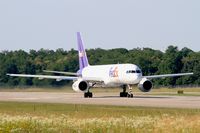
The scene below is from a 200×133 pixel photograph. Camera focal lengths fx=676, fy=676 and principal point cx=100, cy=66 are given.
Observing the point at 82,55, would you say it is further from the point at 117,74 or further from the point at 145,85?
the point at 145,85

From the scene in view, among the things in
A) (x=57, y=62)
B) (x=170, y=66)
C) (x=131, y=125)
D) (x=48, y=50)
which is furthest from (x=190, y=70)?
(x=131, y=125)

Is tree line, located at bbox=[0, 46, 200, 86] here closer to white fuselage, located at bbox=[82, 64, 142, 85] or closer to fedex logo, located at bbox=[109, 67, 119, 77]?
white fuselage, located at bbox=[82, 64, 142, 85]

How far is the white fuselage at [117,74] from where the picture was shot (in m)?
63.9

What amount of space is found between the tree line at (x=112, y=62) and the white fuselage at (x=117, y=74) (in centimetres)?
3889

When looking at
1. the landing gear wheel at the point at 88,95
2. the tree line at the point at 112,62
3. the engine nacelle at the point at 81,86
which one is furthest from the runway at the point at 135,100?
the tree line at the point at 112,62

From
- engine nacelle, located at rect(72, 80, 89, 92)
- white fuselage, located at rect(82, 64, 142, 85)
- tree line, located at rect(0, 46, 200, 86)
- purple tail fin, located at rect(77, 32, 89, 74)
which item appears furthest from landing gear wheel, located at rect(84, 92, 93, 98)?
tree line, located at rect(0, 46, 200, 86)

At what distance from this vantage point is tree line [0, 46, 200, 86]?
123m

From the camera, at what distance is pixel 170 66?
429ft

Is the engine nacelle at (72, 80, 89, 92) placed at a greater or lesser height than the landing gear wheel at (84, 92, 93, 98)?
greater

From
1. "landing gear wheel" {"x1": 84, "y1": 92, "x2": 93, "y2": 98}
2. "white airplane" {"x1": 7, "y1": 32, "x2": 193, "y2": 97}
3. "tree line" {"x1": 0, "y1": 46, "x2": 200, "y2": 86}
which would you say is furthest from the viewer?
"tree line" {"x1": 0, "y1": 46, "x2": 200, "y2": 86}

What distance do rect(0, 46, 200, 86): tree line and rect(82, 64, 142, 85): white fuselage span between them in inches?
1531

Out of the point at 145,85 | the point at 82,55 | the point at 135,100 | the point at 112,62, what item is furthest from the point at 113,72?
the point at 112,62

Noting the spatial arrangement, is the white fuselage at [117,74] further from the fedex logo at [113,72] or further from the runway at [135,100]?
the runway at [135,100]

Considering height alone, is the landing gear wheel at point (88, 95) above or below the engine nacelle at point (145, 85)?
below
